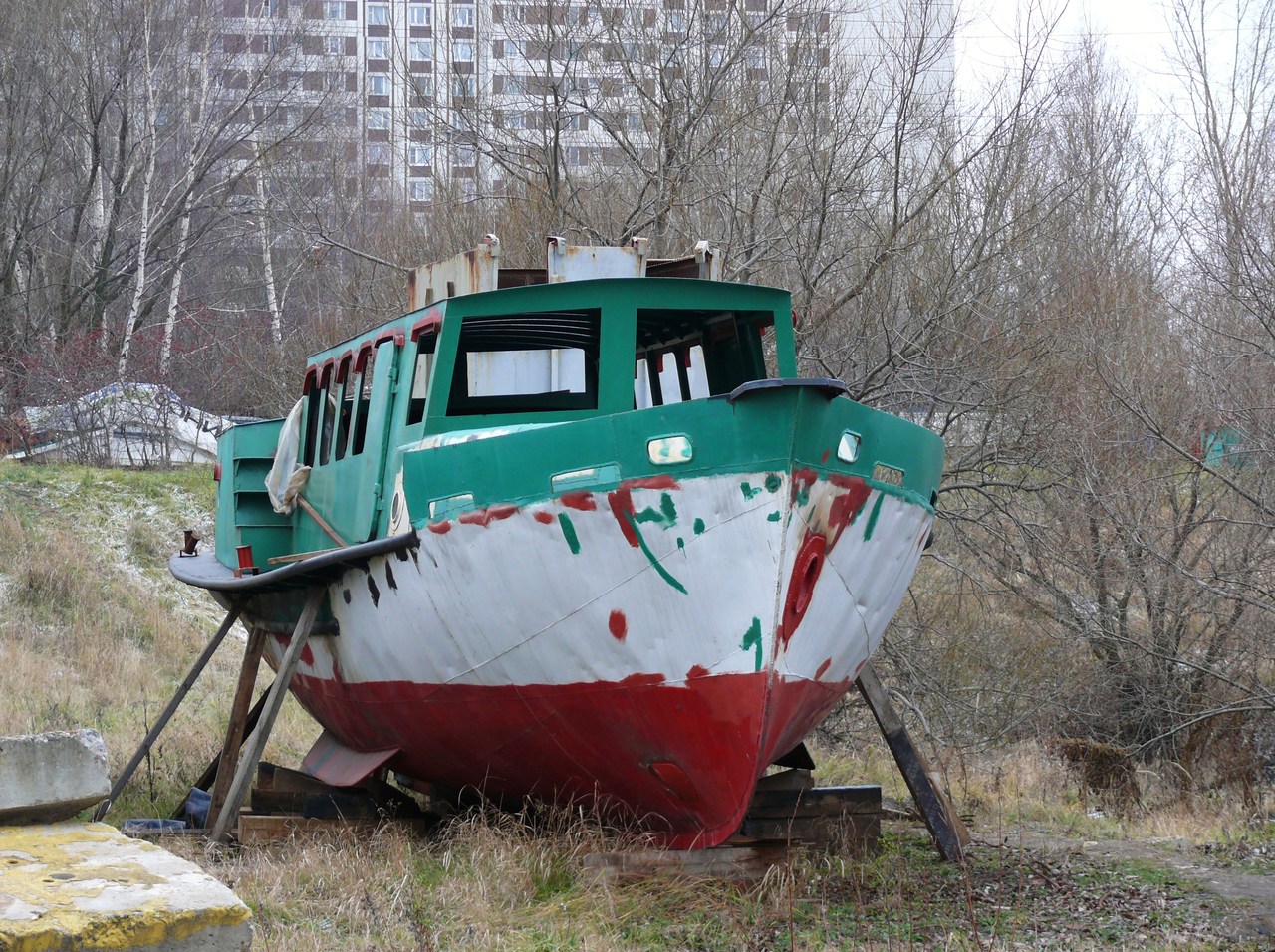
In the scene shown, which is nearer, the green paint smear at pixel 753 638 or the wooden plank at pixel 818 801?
the green paint smear at pixel 753 638

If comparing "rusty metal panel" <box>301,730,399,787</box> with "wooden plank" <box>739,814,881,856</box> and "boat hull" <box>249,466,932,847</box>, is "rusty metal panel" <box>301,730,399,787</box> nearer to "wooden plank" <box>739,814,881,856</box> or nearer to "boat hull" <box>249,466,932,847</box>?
"boat hull" <box>249,466,932,847</box>

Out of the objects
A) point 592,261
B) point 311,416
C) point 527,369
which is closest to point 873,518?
point 527,369

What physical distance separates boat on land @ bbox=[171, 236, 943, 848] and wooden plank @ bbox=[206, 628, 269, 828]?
51 cm

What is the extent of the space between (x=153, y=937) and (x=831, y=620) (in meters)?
3.87

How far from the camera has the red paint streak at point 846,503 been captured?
627cm

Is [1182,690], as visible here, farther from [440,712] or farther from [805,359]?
[440,712]

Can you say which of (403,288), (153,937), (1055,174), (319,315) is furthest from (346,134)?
(153,937)

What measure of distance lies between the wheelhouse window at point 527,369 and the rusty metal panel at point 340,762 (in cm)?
211

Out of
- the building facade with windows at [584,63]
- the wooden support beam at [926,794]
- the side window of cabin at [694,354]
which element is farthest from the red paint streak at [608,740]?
the building facade with windows at [584,63]

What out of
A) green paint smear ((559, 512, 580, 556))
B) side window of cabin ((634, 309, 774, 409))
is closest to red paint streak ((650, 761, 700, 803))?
green paint smear ((559, 512, 580, 556))

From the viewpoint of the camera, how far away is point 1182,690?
13.0 meters

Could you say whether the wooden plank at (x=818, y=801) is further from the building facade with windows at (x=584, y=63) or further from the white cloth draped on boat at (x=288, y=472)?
the building facade with windows at (x=584, y=63)

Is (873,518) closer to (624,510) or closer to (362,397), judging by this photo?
(624,510)

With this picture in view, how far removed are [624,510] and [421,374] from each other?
A: 2.32m
